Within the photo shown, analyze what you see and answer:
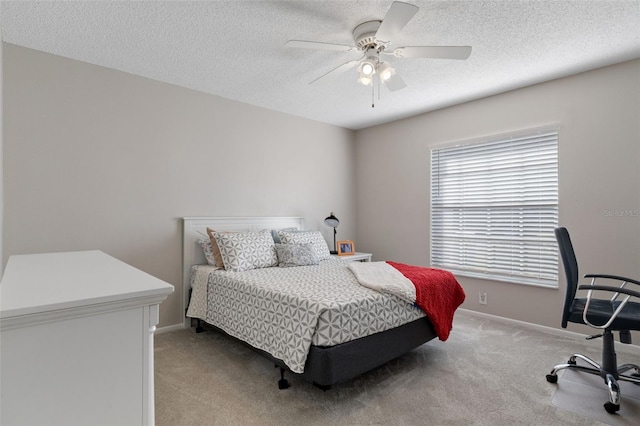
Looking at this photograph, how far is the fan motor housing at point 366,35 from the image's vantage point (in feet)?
7.38

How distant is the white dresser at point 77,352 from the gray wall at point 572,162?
3617 millimetres

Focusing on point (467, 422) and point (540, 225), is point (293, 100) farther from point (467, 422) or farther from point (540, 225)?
point (467, 422)

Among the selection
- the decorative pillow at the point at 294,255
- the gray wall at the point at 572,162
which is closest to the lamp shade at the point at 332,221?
the gray wall at the point at 572,162

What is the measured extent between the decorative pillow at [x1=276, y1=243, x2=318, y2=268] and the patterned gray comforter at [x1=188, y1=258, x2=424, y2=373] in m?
0.29

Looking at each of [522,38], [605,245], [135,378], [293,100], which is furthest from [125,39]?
[605,245]

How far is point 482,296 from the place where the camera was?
3801mm

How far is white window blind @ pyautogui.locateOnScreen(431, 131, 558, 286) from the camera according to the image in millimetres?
3344

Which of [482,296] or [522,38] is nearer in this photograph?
[522,38]

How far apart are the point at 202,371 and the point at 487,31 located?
3252 mm

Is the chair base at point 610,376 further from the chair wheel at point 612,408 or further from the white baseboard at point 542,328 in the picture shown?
the white baseboard at point 542,328

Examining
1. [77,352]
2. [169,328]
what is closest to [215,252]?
[169,328]

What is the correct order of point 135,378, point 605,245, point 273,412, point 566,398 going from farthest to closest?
1. point 605,245
2. point 566,398
3. point 273,412
4. point 135,378

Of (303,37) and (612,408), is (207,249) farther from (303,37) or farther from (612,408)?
(612,408)

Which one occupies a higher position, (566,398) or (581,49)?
(581,49)
